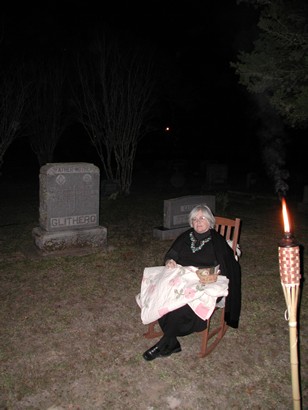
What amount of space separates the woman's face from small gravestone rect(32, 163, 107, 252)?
3.29m

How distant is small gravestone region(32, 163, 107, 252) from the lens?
6117mm

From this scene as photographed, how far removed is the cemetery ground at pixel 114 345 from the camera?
2.86 meters

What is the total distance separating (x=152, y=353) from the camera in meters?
3.33

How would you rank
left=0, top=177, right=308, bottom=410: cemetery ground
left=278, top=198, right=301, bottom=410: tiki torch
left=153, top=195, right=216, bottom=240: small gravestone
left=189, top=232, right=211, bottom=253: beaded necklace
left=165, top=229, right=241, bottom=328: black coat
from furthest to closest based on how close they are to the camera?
1. left=153, top=195, right=216, bottom=240: small gravestone
2. left=189, top=232, right=211, bottom=253: beaded necklace
3. left=165, top=229, right=241, bottom=328: black coat
4. left=0, top=177, right=308, bottom=410: cemetery ground
5. left=278, top=198, right=301, bottom=410: tiki torch

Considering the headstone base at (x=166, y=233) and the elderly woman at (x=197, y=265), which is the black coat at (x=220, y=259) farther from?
the headstone base at (x=166, y=233)

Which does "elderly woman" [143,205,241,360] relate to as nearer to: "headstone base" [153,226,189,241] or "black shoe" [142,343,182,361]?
"black shoe" [142,343,182,361]

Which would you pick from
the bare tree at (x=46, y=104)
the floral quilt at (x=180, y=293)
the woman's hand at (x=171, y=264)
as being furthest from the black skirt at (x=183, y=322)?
the bare tree at (x=46, y=104)

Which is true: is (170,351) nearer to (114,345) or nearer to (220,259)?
(114,345)

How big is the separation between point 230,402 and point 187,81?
823 inches

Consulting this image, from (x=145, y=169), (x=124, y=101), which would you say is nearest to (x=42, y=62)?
(x=124, y=101)

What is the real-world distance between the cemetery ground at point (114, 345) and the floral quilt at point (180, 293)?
514mm

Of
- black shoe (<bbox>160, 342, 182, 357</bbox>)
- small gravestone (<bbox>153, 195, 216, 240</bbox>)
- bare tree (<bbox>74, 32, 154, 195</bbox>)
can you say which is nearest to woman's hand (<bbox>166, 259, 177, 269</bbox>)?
black shoe (<bbox>160, 342, 182, 357</bbox>)

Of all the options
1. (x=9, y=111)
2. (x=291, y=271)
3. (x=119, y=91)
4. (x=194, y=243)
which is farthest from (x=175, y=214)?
(x=119, y=91)

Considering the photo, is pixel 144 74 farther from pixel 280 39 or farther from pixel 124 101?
pixel 280 39
